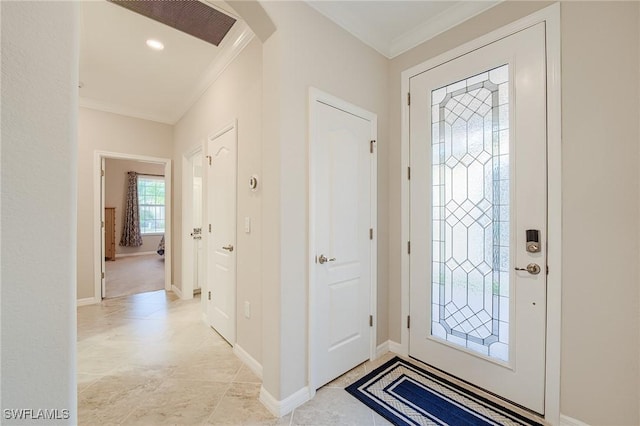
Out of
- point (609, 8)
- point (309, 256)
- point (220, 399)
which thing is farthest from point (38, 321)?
point (609, 8)

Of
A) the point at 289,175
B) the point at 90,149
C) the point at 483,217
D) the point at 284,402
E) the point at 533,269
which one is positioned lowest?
the point at 284,402

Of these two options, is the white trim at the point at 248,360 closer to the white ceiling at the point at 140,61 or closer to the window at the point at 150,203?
the white ceiling at the point at 140,61

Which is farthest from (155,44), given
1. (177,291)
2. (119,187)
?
(119,187)

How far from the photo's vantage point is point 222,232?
2.74 meters

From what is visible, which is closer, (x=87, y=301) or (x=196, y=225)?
(x=87, y=301)

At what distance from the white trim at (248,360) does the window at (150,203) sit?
24.2 ft

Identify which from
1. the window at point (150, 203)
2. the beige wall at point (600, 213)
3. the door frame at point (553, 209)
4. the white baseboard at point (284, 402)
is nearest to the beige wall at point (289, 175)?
the white baseboard at point (284, 402)

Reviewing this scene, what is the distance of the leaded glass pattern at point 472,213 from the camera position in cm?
182

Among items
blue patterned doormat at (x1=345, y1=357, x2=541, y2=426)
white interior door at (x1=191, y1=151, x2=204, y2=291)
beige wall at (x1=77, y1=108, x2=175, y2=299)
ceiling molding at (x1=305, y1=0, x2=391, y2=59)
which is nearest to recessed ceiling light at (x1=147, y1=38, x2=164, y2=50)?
ceiling molding at (x1=305, y1=0, x2=391, y2=59)

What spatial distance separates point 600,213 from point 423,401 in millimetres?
1574

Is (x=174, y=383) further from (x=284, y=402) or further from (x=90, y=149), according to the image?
(x=90, y=149)

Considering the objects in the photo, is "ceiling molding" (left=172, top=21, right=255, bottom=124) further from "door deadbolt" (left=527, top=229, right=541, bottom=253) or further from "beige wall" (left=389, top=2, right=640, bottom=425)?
"door deadbolt" (left=527, top=229, right=541, bottom=253)

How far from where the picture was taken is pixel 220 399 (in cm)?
184

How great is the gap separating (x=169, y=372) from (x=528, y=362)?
2.63 metres
